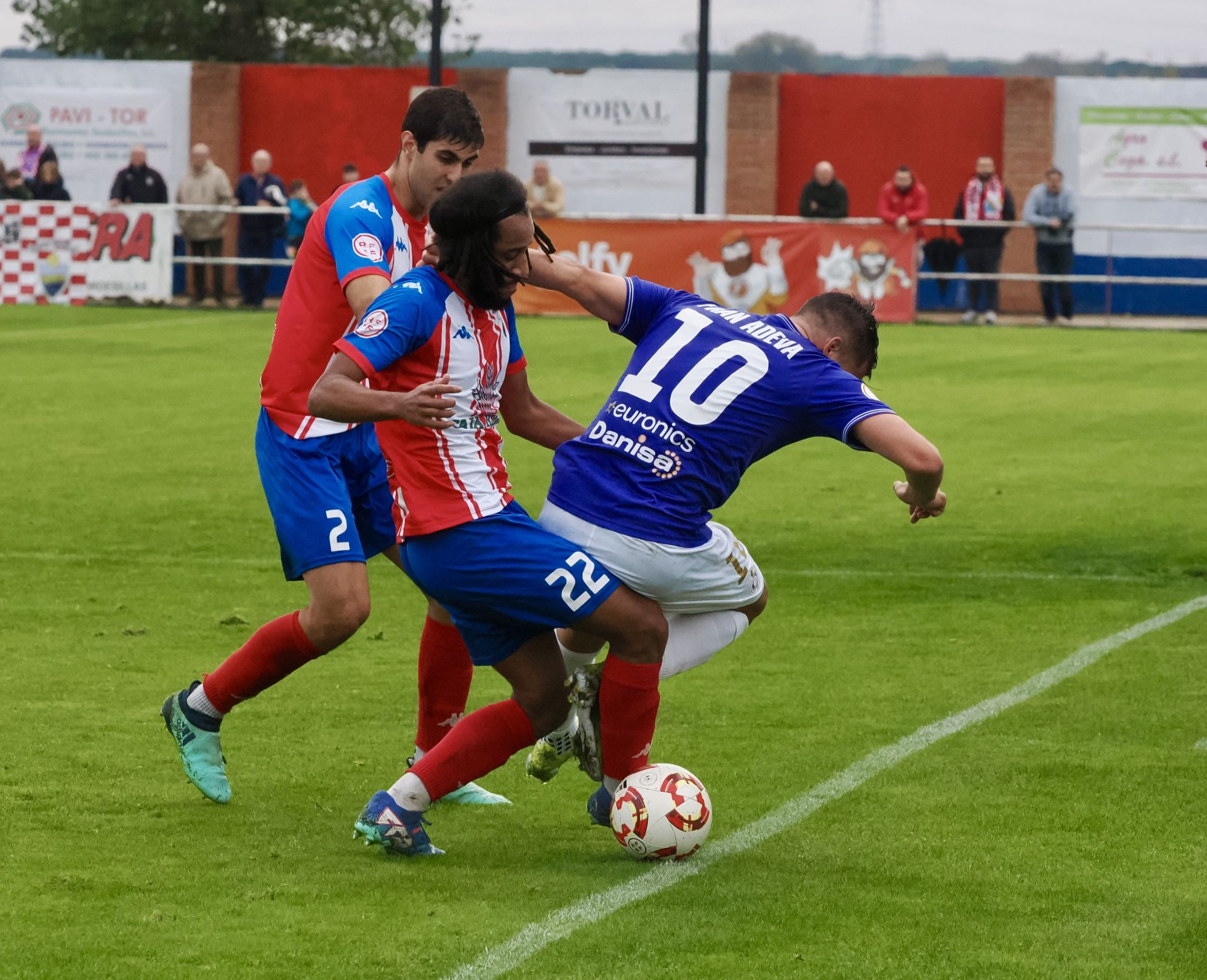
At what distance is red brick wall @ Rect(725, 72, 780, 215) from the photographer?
33750 mm

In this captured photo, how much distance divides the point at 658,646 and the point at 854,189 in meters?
29.9

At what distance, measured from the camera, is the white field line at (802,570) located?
369 inches

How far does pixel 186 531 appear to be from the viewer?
34.2 feet

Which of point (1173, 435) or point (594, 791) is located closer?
point (594, 791)

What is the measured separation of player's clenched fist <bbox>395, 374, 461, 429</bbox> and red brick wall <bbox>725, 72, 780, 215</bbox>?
2990cm

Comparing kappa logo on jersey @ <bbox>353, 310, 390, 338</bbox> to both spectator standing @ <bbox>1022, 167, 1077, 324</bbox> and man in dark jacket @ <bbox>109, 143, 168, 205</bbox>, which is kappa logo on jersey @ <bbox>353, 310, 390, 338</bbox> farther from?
man in dark jacket @ <bbox>109, 143, 168, 205</bbox>

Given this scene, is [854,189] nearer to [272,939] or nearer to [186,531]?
[186,531]

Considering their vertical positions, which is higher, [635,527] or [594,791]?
[635,527]

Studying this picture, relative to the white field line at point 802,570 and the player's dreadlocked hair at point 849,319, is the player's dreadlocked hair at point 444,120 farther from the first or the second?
the white field line at point 802,570

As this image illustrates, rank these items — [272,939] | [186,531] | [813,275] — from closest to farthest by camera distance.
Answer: [272,939] < [186,531] < [813,275]

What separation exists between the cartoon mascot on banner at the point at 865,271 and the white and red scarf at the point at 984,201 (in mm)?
2583

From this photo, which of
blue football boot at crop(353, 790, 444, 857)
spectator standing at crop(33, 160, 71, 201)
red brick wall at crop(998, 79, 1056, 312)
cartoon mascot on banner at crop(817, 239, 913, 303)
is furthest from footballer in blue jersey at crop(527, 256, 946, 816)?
red brick wall at crop(998, 79, 1056, 312)

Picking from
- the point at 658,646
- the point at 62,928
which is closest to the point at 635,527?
the point at 658,646

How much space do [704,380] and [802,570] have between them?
4731mm
